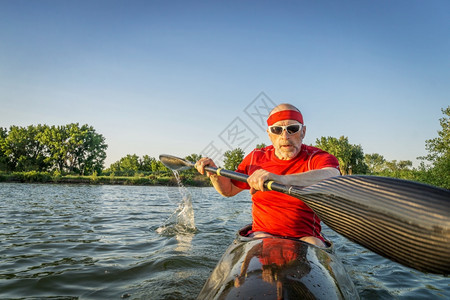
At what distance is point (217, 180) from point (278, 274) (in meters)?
2.31

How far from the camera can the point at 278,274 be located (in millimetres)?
1805

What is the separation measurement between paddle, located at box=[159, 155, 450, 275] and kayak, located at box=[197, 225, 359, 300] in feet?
1.14

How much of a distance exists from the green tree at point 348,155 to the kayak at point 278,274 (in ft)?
198

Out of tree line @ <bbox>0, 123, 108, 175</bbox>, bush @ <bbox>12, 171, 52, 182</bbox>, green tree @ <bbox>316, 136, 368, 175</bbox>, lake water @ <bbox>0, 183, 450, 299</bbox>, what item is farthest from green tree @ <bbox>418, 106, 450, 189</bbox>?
tree line @ <bbox>0, 123, 108, 175</bbox>

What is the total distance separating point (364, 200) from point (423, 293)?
3.07 meters

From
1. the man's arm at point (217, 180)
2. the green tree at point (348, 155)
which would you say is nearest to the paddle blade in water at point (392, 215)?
the man's arm at point (217, 180)

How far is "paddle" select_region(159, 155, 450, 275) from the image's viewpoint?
1.60 metres

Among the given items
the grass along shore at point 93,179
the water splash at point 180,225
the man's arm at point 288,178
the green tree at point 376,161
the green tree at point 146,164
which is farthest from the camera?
the green tree at point 376,161

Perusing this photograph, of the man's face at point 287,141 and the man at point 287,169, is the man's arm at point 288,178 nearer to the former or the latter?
the man at point 287,169

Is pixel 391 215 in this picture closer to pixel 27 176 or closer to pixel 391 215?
pixel 391 215

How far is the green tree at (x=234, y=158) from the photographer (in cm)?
5153

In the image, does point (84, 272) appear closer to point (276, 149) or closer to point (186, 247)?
point (186, 247)

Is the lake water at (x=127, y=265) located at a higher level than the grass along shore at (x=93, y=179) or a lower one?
lower

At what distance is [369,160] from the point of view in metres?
94.5
